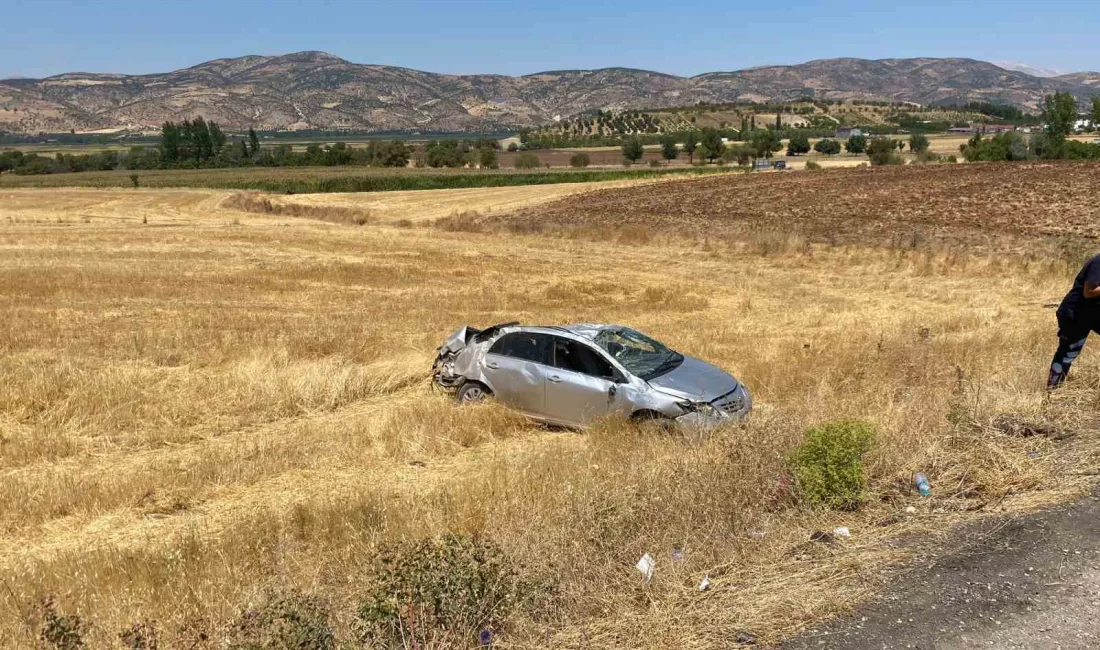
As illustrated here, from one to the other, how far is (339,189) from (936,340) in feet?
235

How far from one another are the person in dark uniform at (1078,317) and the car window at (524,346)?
20.9 ft

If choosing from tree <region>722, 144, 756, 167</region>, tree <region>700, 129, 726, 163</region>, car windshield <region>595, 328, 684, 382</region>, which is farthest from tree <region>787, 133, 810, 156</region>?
car windshield <region>595, 328, 684, 382</region>

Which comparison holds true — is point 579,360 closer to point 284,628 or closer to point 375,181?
point 284,628

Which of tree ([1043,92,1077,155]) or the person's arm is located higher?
tree ([1043,92,1077,155])

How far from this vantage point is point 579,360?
1068cm

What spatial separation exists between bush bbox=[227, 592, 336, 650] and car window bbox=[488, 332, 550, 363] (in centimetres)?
661

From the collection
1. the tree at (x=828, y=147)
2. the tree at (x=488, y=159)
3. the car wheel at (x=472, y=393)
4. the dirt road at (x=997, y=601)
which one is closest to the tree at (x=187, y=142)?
the tree at (x=488, y=159)

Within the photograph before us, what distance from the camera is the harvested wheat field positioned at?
16.4ft

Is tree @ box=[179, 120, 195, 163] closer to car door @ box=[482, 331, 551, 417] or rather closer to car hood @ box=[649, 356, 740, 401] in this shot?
car door @ box=[482, 331, 551, 417]

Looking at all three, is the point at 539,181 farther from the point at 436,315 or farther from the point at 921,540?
the point at 921,540

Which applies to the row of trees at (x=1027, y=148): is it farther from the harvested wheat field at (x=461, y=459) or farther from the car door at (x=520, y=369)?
the car door at (x=520, y=369)

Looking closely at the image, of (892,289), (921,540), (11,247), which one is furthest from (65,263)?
(921,540)

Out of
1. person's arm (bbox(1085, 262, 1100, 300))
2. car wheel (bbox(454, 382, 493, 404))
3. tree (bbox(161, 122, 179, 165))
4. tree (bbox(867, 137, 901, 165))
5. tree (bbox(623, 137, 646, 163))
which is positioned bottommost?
car wheel (bbox(454, 382, 493, 404))

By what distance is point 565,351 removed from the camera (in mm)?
10844
